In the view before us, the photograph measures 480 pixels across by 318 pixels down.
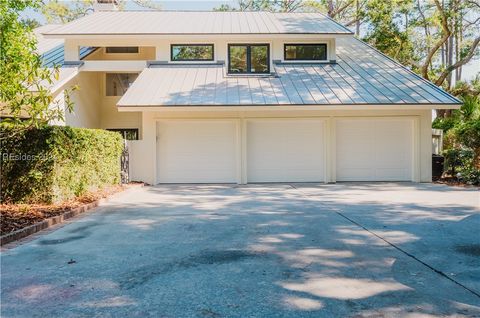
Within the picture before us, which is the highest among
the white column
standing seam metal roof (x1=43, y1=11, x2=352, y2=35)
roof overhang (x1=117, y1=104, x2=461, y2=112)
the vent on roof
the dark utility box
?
the vent on roof

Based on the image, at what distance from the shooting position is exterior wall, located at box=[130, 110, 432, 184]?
43.9 feet

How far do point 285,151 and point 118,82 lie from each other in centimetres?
910

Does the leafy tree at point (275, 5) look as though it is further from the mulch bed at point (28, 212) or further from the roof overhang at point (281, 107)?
the mulch bed at point (28, 212)

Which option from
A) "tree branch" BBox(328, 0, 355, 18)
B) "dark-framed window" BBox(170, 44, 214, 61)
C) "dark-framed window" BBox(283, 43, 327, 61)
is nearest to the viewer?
"dark-framed window" BBox(170, 44, 214, 61)

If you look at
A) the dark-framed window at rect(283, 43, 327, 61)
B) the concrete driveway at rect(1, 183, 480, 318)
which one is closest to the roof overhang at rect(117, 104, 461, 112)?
the dark-framed window at rect(283, 43, 327, 61)

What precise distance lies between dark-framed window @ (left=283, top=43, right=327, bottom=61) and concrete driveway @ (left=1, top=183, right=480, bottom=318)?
1021 centimetres

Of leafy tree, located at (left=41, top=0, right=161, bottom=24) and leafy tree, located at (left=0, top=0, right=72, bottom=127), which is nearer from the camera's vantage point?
leafy tree, located at (left=0, top=0, right=72, bottom=127)

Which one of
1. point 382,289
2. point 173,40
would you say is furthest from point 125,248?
point 173,40

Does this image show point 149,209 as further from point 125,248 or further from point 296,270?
point 296,270

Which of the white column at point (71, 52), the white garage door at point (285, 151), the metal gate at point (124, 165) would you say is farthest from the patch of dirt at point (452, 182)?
the white column at point (71, 52)

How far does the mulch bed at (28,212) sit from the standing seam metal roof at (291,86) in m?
5.20

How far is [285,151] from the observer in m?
13.6

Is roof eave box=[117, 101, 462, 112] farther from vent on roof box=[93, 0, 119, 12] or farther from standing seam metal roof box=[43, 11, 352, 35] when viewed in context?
vent on roof box=[93, 0, 119, 12]

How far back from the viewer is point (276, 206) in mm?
8203
